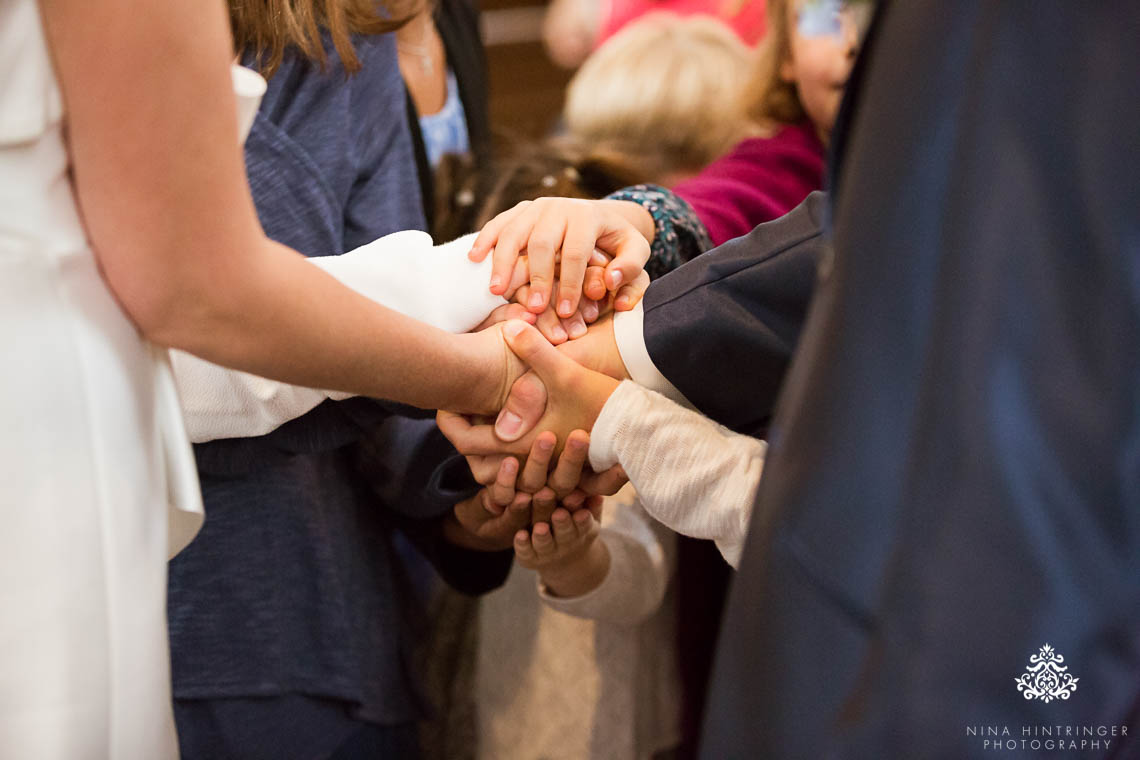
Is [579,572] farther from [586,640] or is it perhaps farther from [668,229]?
[668,229]

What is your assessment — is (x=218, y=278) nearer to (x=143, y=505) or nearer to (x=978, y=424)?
(x=143, y=505)

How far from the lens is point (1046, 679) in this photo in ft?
1.15

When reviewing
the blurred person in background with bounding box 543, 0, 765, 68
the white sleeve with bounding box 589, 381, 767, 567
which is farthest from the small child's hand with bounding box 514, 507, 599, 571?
the blurred person in background with bounding box 543, 0, 765, 68

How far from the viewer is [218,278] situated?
40 centimetres

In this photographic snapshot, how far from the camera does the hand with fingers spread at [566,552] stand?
0.72 meters

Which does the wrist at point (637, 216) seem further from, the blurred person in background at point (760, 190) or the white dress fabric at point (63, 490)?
the white dress fabric at point (63, 490)

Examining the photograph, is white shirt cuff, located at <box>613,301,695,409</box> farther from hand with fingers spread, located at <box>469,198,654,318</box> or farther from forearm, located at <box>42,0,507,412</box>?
forearm, located at <box>42,0,507,412</box>

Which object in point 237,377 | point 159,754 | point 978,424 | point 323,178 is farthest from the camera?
point 323,178

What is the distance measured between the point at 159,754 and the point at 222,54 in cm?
31

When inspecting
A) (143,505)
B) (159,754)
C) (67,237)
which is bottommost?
(159,754)

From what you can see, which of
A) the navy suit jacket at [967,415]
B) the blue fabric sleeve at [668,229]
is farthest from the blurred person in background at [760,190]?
the navy suit jacket at [967,415]

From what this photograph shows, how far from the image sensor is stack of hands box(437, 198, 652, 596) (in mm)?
641

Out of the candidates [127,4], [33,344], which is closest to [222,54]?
[127,4]

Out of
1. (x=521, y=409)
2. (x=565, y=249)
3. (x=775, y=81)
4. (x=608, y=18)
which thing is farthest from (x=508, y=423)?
(x=608, y=18)
